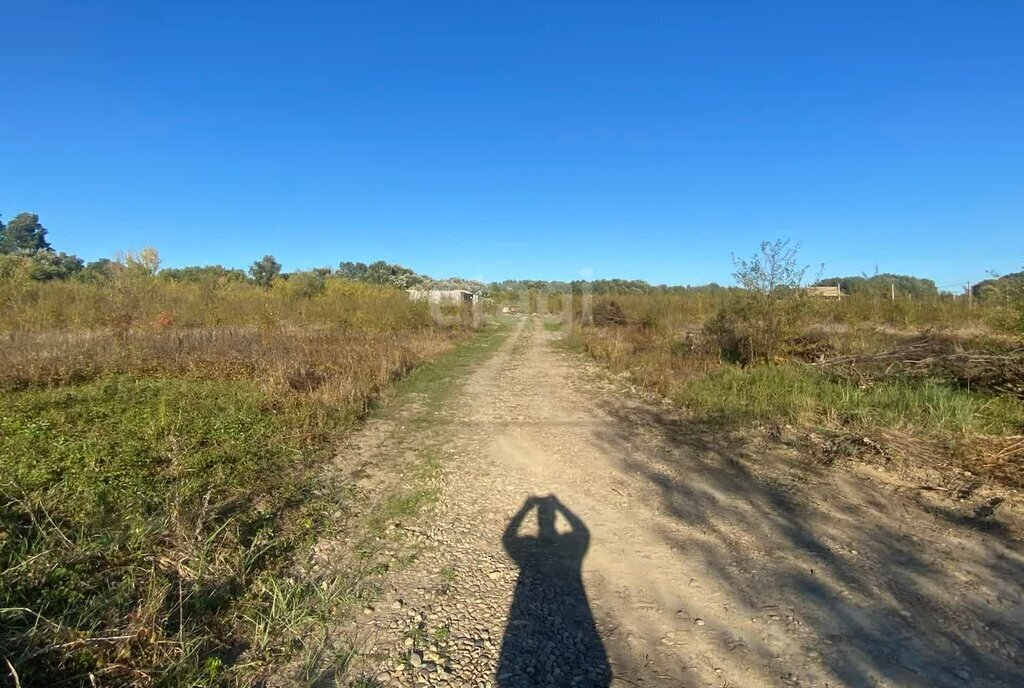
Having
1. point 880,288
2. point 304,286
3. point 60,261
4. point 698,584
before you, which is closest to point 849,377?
point 698,584

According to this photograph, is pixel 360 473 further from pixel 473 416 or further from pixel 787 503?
pixel 787 503

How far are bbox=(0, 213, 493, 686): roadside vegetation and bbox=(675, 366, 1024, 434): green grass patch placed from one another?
5.73m

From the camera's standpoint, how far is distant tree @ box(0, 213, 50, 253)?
152 feet

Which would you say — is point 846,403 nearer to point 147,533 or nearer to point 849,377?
point 849,377

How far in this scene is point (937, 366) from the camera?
29.9 feet

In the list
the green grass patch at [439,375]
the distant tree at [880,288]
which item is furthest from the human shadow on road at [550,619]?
the distant tree at [880,288]

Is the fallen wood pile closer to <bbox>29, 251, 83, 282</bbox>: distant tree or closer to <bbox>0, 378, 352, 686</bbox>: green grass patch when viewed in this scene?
<bbox>0, 378, 352, 686</bbox>: green grass patch

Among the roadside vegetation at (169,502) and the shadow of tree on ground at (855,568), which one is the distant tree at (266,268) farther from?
the shadow of tree on ground at (855,568)

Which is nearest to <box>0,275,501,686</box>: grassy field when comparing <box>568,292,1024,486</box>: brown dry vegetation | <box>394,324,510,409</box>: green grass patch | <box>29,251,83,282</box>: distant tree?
<box>394,324,510,409</box>: green grass patch

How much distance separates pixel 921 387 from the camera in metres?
8.59

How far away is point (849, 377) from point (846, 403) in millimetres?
1906

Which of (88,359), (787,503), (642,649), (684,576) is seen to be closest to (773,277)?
(787,503)

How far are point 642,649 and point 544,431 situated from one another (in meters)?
5.50

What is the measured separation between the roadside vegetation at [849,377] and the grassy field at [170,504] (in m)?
5.56
